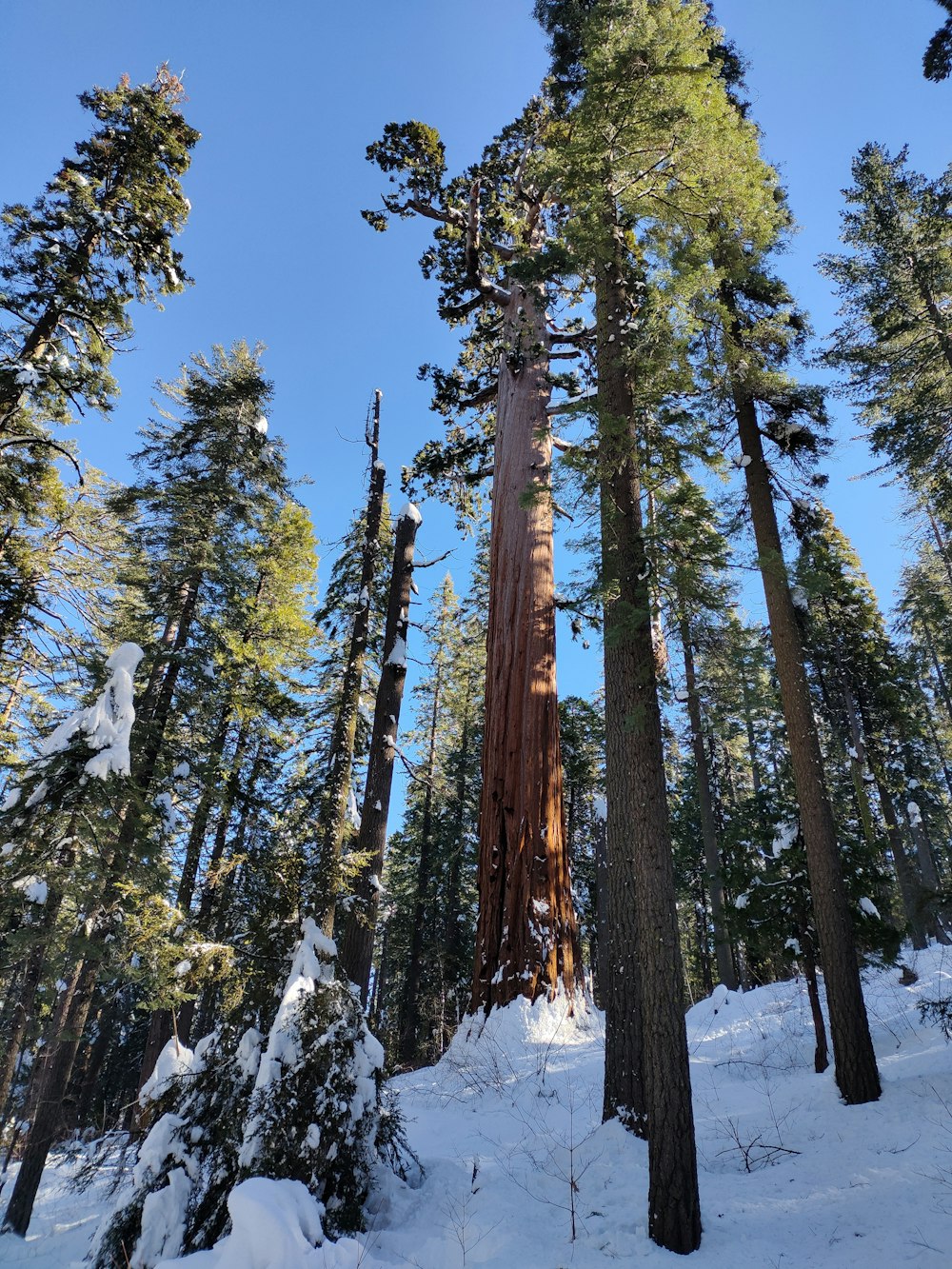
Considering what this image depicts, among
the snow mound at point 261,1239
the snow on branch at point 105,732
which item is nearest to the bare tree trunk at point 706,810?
the snow on branch at point 105,732

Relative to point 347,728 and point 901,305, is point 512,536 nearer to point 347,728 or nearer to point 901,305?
point 347,728

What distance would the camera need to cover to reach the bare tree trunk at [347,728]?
257 inches

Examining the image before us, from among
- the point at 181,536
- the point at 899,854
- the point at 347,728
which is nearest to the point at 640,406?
the point at 347,728

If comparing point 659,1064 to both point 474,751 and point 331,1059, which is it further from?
point 474,751

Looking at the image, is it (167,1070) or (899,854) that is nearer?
(167,1070)

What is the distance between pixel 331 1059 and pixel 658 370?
269 inches

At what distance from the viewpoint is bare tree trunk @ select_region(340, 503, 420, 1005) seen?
9727 millimetres

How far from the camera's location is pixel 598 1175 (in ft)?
15.0

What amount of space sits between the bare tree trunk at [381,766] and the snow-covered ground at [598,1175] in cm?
215

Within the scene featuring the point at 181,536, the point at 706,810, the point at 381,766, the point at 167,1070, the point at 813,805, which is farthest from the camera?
the point at 706,810

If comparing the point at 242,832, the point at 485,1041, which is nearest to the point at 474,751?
the point at 242,832

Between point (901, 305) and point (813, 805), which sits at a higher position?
point (901, 305)

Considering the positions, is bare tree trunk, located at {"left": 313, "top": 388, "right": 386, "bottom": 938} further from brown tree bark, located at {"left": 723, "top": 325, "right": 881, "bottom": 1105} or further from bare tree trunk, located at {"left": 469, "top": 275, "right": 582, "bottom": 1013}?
brown tree bark, located at {"left": 723, "top": 325, "right": 881, "bottom": 1105}

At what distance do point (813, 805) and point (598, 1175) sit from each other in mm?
4754
